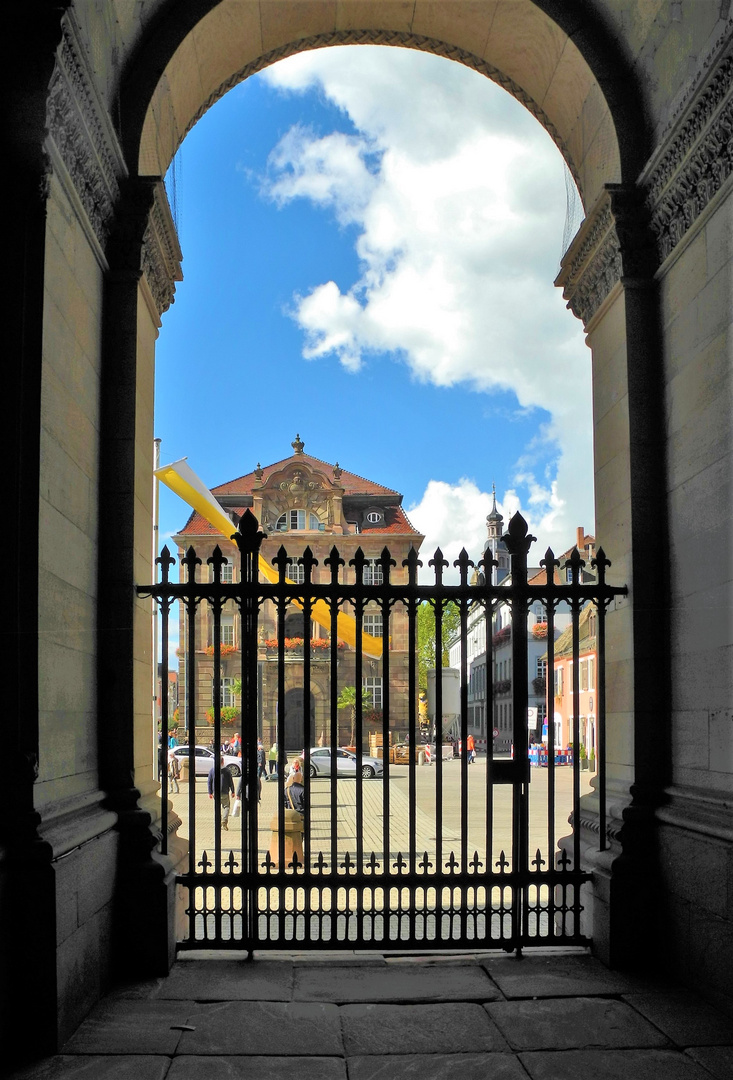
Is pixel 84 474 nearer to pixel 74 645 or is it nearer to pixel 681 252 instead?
pixel 74 645

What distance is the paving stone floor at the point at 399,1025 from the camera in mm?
4617

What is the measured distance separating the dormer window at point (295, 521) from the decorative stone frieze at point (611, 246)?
125 feet

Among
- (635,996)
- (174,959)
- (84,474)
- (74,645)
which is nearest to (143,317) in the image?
(84,474)

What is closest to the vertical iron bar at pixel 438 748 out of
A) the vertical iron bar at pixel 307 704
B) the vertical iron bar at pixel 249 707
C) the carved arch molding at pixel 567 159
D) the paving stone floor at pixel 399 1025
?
the paving stone floor at pixel 399 1025

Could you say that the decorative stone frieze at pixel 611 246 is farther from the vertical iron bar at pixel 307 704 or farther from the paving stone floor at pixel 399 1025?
the paving stone floor at pixel 399 1025

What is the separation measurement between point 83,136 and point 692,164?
3558mm

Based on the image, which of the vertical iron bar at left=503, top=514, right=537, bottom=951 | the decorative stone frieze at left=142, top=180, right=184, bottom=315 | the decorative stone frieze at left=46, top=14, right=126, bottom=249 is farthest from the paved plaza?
the decorative stone frieze at left=46, top=14, right=126, bottom=249

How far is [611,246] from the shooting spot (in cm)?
697

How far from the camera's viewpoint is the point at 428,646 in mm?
53594

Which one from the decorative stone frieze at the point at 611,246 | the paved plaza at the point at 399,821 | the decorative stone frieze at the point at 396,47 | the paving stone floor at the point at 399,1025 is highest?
the decorative stone frieze at the point at 396,47

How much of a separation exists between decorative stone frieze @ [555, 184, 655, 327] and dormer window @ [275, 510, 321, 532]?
3812cm

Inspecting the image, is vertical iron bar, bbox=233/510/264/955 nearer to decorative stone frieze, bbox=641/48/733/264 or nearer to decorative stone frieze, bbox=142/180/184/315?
decorative stone frieze, bbox=142/180/184/315

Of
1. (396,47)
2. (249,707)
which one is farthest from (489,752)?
(396,47)

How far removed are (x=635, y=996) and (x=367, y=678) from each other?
135ft
